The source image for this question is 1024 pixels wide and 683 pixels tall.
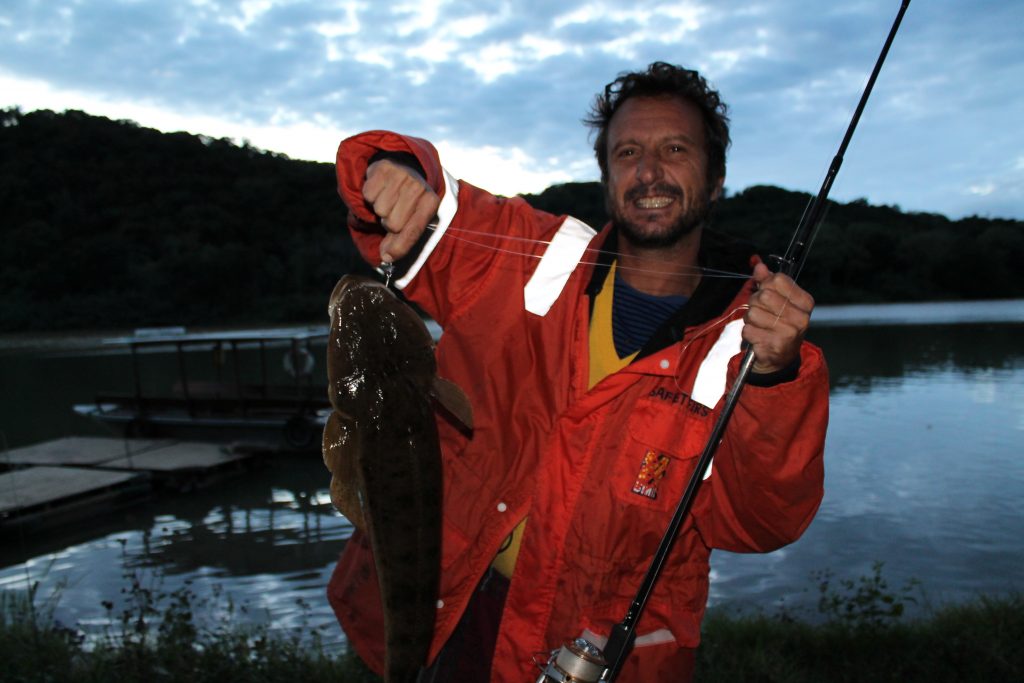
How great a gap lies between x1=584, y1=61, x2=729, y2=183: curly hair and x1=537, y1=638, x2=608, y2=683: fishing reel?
1.88 m

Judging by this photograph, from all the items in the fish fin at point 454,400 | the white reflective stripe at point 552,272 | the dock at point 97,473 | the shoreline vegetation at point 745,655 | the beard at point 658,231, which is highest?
the beard at point 658,231

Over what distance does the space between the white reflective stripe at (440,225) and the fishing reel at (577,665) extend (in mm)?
1189

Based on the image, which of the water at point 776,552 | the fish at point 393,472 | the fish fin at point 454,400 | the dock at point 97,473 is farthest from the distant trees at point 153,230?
the fish fin at point 454,400

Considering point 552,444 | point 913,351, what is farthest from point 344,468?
point 913,351

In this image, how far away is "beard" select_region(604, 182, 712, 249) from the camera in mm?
2602

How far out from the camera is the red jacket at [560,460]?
2158mm

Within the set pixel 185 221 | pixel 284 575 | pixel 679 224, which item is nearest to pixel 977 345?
pixel 284 575

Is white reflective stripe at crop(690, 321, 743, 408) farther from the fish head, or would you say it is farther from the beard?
the fish head

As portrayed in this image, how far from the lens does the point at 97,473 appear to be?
1281 centimetres

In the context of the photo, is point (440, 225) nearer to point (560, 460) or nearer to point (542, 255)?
point (542, 255)

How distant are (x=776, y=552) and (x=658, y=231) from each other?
8268mm

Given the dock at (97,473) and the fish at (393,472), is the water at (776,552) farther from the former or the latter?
the fish at (393,472)

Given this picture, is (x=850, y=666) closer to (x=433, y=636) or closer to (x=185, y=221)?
(x=433, y=636)

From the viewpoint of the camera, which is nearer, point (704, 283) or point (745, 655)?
point (704, 283)
